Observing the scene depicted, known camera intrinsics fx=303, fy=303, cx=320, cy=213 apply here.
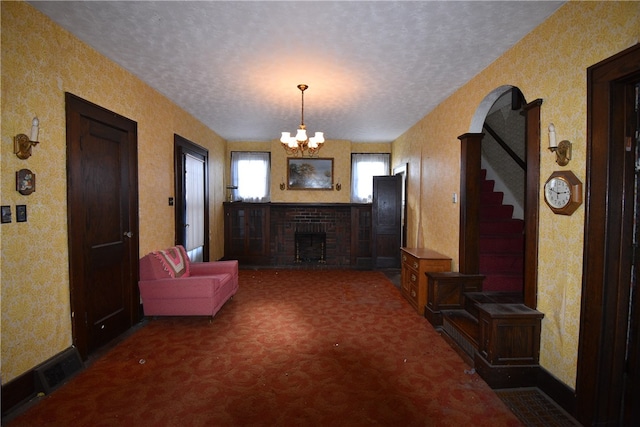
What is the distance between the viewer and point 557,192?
7.22 feet

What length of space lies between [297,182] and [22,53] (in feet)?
17.2

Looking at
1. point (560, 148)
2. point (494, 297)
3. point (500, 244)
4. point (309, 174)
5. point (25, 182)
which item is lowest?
point (494, 297)

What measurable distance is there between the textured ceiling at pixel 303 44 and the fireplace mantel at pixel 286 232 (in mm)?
2939

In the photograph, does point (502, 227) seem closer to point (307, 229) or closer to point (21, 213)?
point (307, 229)

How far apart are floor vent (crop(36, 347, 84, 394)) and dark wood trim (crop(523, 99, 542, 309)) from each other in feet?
12.7

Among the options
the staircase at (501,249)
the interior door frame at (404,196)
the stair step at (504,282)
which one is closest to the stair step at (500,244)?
the staircase at (501,249)

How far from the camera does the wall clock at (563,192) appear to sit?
2.05m

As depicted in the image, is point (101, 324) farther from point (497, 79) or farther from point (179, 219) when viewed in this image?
point (497, 79)

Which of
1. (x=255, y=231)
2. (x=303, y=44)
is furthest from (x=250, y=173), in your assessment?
(x=303, y=44)

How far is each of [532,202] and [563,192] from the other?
1.15ft

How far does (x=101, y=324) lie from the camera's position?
9.99 feet

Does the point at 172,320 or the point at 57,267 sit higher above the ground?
the point at 57,267

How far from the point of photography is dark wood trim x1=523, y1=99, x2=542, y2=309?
2.44 m

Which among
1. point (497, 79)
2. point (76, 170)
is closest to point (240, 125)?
point (76, 170)
